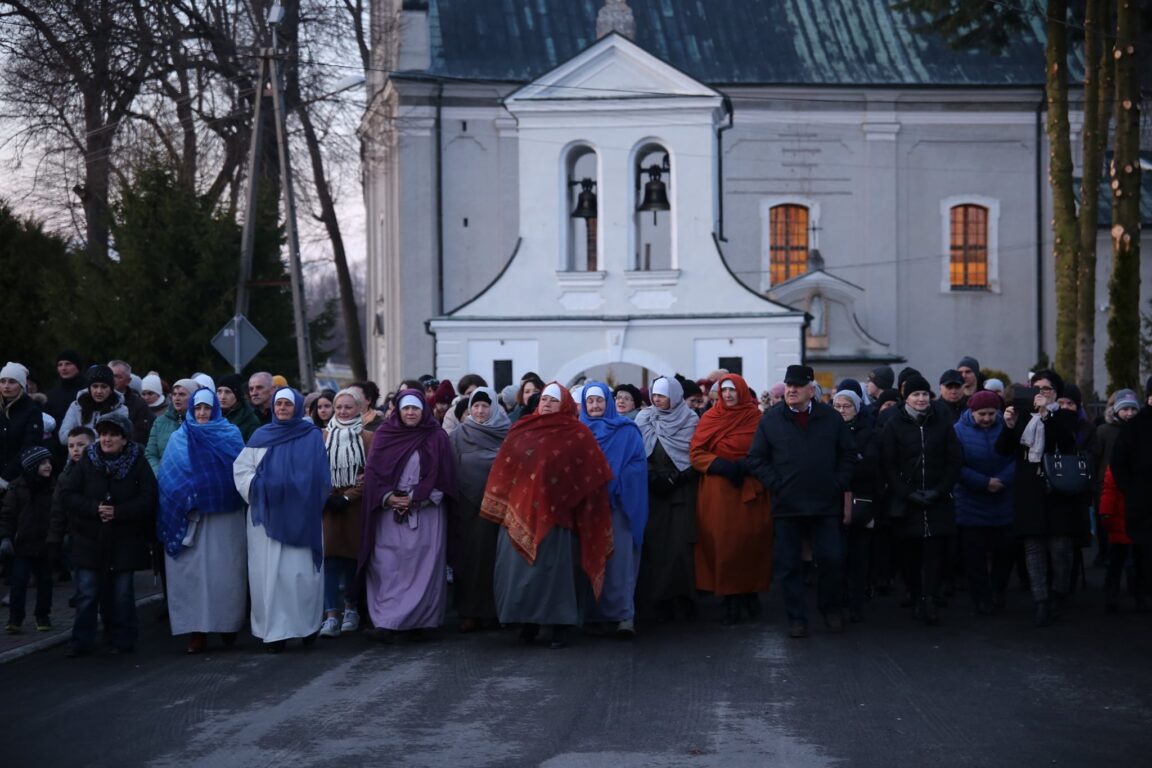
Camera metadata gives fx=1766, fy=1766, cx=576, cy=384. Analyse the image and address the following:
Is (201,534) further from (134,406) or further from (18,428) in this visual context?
(134,406)

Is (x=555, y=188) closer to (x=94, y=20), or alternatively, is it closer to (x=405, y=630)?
(x=94, y=20)

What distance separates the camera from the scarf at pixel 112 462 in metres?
12.3

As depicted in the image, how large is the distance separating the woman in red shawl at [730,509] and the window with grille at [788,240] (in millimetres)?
27363

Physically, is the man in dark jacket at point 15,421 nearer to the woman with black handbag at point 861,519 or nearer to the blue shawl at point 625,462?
the blue shawl at point 625,462

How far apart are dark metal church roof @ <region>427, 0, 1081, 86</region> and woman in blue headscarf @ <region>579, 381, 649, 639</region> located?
89.3ft

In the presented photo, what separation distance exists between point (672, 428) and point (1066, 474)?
3.04 metres

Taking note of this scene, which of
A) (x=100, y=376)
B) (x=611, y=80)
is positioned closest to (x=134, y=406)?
(x=100, y=376)

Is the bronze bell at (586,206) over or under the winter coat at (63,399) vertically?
over

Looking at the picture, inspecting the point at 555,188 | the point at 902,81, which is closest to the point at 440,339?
the point at 555,188

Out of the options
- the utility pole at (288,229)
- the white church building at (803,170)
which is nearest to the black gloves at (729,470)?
the utility pole at (288,229)

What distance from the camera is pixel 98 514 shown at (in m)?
12.2

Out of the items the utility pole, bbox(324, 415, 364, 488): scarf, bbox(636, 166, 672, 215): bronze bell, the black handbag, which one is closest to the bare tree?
the utility pole

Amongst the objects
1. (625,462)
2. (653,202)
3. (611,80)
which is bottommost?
(625,462)

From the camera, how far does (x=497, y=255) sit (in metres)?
39.7
